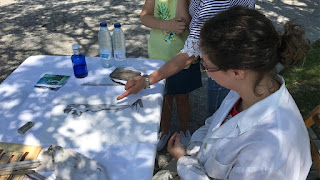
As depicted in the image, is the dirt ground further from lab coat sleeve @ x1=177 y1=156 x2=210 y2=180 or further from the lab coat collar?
the lab coat collar

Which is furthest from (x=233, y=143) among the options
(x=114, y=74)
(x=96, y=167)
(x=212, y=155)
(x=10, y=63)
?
(x=10, y=63)

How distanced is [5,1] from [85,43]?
341 centimetres

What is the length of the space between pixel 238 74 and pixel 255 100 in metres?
0.17

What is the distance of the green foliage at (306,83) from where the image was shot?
10.9 feet

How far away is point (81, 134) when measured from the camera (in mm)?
1514

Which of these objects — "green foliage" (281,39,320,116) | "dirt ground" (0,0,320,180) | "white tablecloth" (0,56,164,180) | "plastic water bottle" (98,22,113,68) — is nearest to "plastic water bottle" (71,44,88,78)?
"white tablecloth" (0,56,164,180)

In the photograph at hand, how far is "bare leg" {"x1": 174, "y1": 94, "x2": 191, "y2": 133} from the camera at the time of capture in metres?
2.70

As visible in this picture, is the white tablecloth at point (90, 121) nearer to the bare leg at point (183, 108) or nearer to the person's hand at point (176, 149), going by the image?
the person's hand at point (176, 149)

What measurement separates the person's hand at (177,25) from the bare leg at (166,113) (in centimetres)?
74

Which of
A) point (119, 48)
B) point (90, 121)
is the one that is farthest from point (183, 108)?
point (90, 121)

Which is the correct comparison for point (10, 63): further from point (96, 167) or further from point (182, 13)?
point (96, 167)

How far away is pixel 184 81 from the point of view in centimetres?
245

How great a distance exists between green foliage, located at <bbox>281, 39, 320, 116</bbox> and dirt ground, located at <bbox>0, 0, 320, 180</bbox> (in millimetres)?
1040

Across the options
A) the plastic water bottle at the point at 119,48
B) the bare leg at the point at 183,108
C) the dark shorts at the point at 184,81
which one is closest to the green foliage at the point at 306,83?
the bare leg at the point at 183,108
